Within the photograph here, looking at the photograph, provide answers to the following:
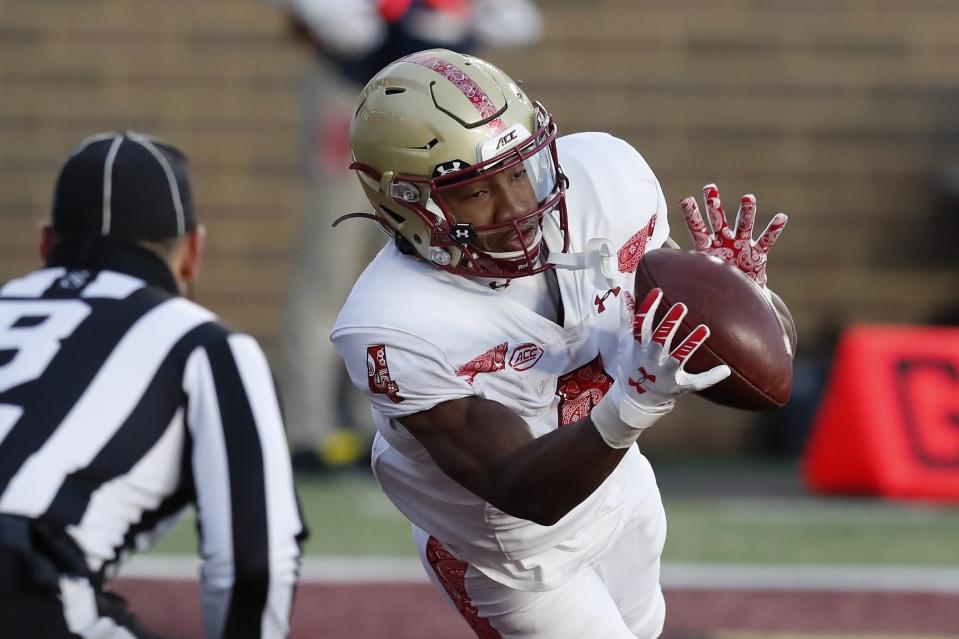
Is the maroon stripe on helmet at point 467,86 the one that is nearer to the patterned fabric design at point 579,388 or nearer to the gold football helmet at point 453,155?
the gold football helmet at point 453,155

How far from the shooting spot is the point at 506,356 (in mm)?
2590

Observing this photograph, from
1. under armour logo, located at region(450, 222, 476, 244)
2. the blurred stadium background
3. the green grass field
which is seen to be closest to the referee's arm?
under armour logo, located at region(450, 222, 476, 244)

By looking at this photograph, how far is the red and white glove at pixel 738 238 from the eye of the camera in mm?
2598

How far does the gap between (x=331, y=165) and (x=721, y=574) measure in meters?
2.38

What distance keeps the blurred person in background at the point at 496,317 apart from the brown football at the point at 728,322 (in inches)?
2.8

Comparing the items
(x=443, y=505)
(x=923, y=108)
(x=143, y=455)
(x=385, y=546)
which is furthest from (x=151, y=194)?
(x=923, y=108)

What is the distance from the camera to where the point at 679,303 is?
2.25 meters

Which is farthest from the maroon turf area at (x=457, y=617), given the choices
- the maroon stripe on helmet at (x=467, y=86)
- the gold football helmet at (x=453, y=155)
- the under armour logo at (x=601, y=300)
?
the maroon stripe on helmet at (x=467, y=86)

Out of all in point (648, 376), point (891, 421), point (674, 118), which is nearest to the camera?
point (648, 376)

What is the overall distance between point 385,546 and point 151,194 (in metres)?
2.70

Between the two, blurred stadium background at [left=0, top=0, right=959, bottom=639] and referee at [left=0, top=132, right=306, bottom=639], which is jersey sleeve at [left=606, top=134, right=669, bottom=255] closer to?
referee at [left=0, top=132, right=306, bottom=639]

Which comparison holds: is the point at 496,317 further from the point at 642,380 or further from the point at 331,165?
the point at 331,165

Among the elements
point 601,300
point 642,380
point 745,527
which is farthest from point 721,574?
point 642,380

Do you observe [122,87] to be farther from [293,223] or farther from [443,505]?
[443,505]
